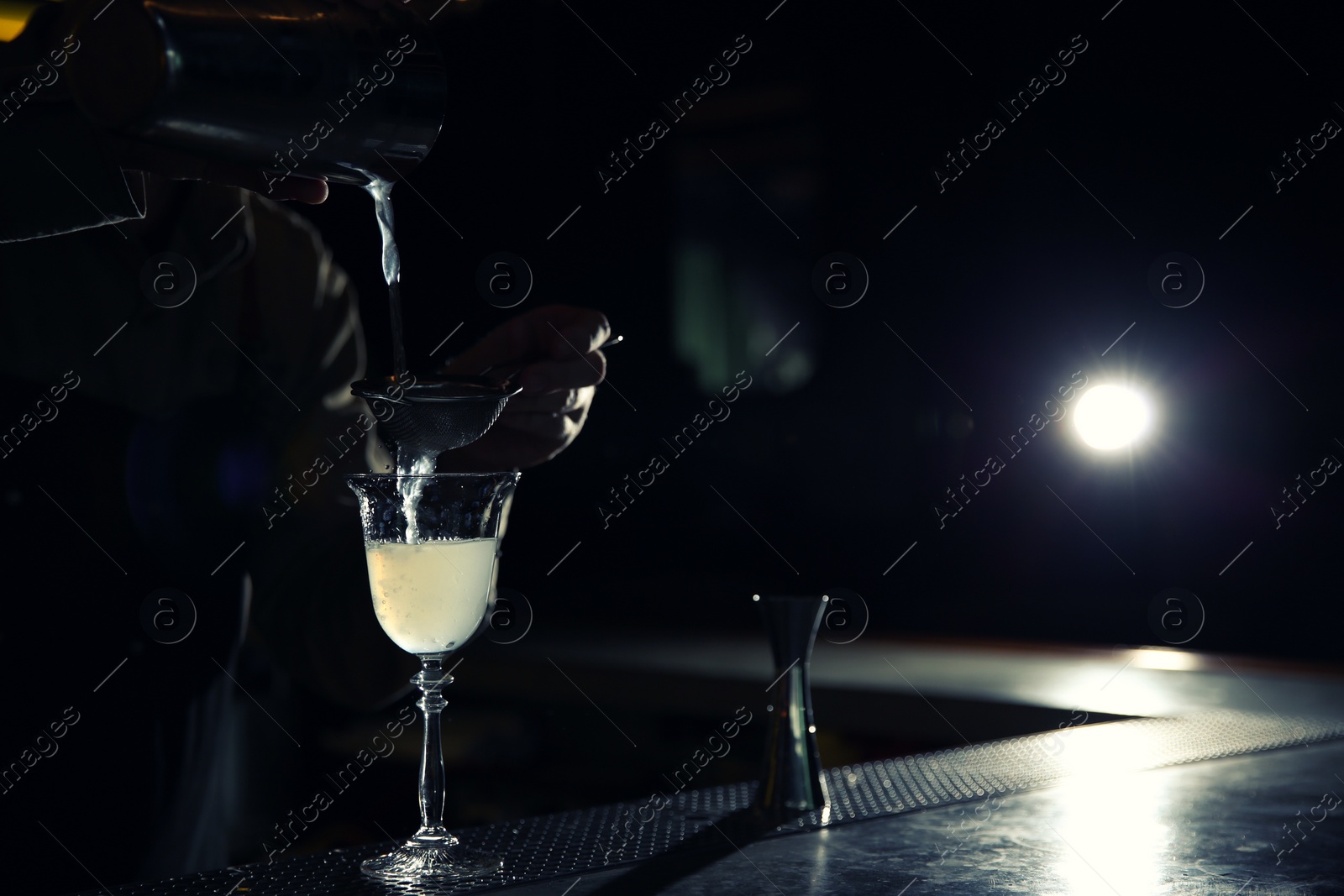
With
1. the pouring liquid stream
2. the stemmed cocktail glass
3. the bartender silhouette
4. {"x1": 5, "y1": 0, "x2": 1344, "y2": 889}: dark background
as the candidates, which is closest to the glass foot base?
the stemmed cocktail glass

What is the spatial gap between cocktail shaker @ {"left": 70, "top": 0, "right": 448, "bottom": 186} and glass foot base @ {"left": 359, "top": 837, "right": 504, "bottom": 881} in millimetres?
696

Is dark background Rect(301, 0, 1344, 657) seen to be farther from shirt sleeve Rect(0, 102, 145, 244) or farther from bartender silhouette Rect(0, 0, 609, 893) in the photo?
shirt sleeve Rect(0, 102, 145, 244)

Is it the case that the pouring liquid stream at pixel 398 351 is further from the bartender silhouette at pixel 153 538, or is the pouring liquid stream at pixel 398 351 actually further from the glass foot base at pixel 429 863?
the glass foot base at pixel 429 863

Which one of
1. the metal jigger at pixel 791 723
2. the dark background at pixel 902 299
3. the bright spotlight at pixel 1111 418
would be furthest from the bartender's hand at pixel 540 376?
the bright spotlight at pixel 1111 418

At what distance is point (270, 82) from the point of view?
1.15 meters

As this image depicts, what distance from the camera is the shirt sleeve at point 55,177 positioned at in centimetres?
124

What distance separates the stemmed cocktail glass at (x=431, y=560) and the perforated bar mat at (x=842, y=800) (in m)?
0.06

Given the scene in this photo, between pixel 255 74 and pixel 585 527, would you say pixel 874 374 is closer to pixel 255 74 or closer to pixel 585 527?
pixel 585 527

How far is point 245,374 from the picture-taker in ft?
6.43

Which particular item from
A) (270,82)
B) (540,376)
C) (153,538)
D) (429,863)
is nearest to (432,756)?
(429,863)

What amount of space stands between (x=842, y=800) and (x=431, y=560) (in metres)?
0.57

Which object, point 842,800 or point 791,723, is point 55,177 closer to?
point 791,723

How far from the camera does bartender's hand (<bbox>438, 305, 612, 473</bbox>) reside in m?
1.49

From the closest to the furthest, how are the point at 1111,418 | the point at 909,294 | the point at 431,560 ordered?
the point at 431,560 < the point at 1111,418 < the point at 909,294
